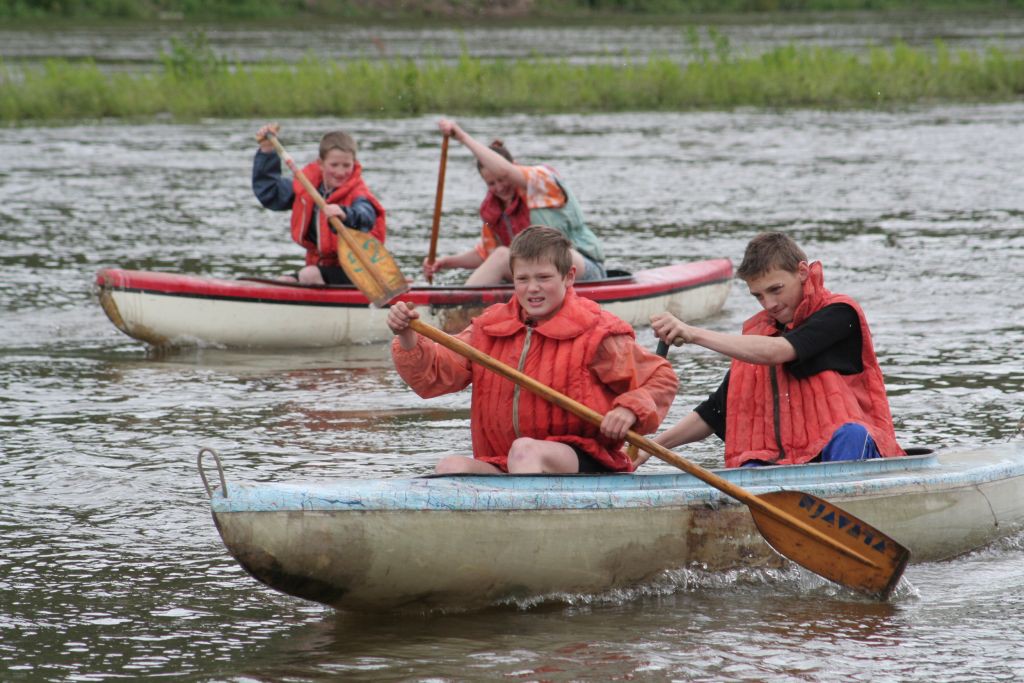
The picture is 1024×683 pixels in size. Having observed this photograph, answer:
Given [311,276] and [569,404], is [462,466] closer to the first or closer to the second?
[569,404]

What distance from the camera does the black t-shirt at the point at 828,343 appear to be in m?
4.56

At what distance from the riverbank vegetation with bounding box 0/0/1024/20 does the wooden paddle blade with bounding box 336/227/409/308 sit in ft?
105

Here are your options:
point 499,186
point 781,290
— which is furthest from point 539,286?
point 499,186

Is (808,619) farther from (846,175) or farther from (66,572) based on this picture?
(846,175)

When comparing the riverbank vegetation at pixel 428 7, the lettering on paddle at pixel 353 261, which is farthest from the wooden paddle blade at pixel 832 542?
the riverbank vegetation at pixel 428 7

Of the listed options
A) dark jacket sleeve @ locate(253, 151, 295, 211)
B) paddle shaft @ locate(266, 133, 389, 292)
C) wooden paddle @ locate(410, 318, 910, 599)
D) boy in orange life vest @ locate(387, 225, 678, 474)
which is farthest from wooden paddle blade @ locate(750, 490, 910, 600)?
dark jacket sleeve @ locate(253, 151, 295, 211)

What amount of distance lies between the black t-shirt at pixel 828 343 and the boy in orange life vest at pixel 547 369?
16.8 inches

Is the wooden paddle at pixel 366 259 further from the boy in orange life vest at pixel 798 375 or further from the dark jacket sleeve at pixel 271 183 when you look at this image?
the boy in orange life vest at pixel 798 375

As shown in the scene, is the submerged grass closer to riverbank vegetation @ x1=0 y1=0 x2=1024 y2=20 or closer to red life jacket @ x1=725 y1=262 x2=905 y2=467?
red life jacket @ x1=725 y1=262 x2=905 y2=467

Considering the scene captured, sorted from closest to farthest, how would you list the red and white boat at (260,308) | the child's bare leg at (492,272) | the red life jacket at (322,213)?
the red life jacket at (322,213), the red and white boat at (260,308), the child's bare leg at (492,272)

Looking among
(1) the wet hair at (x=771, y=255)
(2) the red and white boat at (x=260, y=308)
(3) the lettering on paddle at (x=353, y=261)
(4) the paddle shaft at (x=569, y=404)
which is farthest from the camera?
(2) the red and white boat at (x=260, y=308)

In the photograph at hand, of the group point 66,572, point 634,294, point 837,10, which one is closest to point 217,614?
point 66,572

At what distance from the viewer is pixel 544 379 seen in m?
4.39

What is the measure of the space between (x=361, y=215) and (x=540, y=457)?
366 cm
